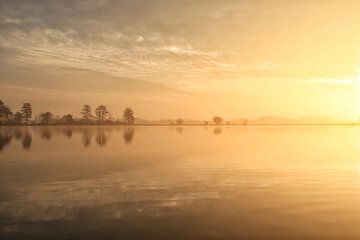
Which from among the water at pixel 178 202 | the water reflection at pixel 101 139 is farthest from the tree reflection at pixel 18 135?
the water at pixel 178 202

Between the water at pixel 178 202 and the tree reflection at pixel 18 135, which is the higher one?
the tree reflection at pixel 18 135

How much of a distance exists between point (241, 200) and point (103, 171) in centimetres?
1554

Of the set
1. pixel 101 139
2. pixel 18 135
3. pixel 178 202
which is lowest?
pixel 178 202

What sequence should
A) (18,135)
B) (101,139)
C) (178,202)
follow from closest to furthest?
(178,202), (101,139), (18,135)

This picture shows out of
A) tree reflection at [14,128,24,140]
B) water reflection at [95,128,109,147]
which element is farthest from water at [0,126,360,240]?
tree reflection at [14,128,24,140]

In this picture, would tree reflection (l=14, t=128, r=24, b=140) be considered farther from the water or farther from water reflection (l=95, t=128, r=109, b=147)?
the water

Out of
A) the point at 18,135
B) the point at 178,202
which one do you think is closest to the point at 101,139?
the point at 18,135

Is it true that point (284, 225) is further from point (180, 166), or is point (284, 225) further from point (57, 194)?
point (180, 166)

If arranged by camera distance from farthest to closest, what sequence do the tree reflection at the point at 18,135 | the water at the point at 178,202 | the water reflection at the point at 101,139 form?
1. the tree reflection at the point at 18,135
2. the water reflection at the point at 101,139
3. the water at the point at 178,202

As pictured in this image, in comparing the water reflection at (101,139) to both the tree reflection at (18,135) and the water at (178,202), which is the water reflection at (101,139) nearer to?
the tree reflection at (18,135)

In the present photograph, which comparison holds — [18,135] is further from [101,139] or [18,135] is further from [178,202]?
[178,202]

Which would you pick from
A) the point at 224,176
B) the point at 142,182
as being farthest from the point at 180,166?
the point at 142,182

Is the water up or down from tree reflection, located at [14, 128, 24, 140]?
down

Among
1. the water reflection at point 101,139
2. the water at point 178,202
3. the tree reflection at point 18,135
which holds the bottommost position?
the water at point 178,202
